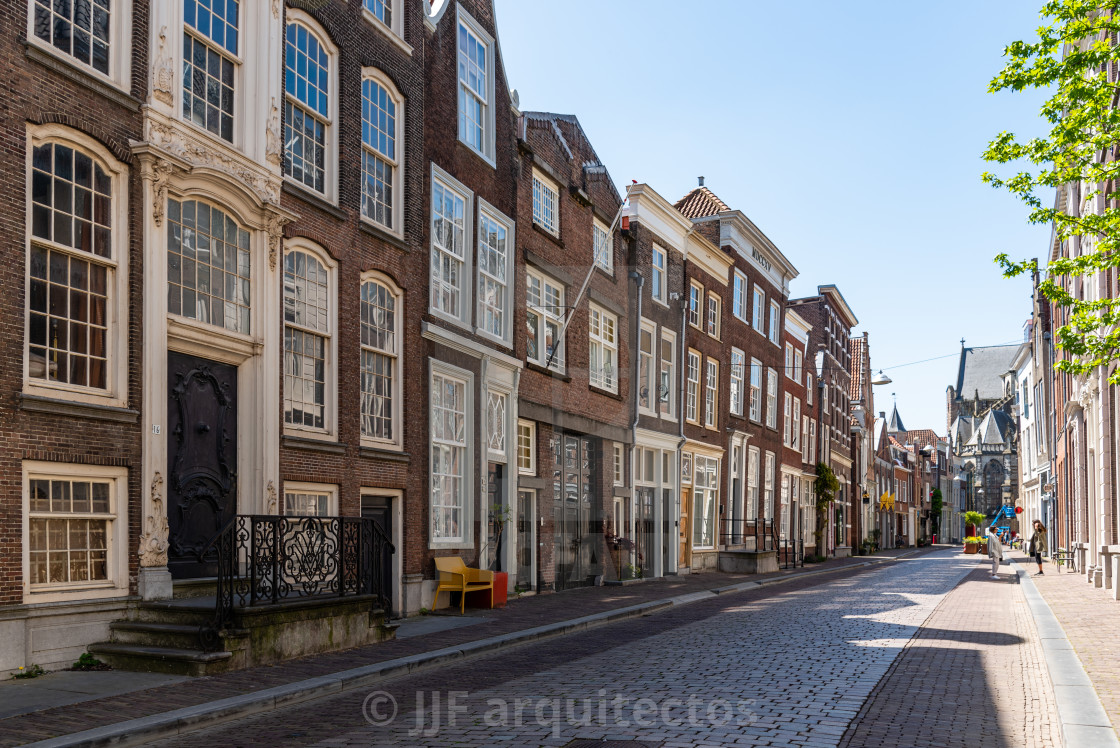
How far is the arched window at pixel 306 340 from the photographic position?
46.4ft

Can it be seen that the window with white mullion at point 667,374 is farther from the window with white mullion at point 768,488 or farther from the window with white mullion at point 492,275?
the window with white mullion at point 768,488

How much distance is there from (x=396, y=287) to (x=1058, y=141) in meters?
10.4

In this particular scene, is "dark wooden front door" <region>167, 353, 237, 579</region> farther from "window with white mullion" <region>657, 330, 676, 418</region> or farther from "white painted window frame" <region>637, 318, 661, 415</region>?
"window with white mullion" <region>657, 330, 676, 418</region>

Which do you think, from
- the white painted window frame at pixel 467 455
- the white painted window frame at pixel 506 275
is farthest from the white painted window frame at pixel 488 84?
the white painted window frame at pixel 467 455

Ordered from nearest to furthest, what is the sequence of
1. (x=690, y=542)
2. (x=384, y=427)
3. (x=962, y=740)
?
(x=962, y=740), (x=384, y=427), (x=690, y=542)

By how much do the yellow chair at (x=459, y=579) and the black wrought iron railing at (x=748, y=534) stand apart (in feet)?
58.2

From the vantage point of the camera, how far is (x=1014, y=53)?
1491 cm

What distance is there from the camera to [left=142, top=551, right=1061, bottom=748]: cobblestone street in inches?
298

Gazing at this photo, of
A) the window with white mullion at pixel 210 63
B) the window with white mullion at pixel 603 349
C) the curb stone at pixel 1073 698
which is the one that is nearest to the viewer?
the curb stone at pixel 1073 698

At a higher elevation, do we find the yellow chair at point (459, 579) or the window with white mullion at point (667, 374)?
the window with white mullion at point (667, 374)

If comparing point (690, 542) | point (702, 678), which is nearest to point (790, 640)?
point (702, 678)

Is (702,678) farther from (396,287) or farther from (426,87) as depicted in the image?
(426,87)

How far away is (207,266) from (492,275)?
8.04 meters

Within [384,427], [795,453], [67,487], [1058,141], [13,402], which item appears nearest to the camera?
[13,402]
